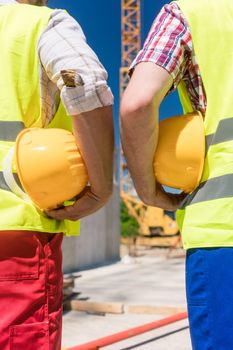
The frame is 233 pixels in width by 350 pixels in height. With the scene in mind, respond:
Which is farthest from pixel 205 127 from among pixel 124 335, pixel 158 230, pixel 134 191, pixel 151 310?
pixel 134 191

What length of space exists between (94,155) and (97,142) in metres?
0.03

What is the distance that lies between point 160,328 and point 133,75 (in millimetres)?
4296

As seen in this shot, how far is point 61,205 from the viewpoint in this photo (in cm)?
148

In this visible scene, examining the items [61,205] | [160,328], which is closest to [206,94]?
[61,205]

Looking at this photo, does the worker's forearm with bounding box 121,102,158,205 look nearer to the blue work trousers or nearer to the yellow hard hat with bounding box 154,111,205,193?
the yellow hard hat with bounding box 154,111,205,193

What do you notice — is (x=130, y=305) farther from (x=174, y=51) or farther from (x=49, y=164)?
(x=174, y=51)

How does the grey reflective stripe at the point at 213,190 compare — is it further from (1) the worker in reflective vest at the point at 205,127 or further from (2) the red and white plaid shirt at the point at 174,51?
(2) the red and white plaid shirt at the point at 174,51

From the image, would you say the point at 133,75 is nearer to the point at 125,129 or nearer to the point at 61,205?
the point at 125,129

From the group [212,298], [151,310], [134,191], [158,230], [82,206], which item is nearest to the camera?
[212,298]

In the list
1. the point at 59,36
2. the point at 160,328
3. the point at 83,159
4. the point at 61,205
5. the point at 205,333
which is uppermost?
the point at 59,36

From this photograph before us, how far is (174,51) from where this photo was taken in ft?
4.26

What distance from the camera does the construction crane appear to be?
27.3 metres

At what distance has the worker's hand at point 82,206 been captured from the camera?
1.46m

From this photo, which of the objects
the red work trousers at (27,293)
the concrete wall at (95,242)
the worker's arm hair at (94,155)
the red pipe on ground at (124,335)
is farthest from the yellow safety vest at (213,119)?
the concrete wall at (95,242)
